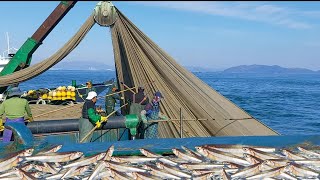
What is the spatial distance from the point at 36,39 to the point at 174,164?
8783 millimetres

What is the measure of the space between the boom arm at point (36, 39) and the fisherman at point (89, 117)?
13.9ft

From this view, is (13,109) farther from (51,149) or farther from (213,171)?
(213,171)

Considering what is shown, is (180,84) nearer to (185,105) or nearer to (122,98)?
(185,105)

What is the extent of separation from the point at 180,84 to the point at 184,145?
236 cm

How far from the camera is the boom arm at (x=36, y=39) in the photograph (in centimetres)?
1280

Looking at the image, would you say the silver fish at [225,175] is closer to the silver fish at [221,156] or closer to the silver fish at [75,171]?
the silver fish at [221,156]

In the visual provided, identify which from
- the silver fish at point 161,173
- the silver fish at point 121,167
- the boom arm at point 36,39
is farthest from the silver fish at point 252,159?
the boom arm at point 36,39

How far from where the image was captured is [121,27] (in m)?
10.7

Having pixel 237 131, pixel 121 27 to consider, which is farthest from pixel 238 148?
pixel 121 27

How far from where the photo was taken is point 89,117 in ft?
32.5

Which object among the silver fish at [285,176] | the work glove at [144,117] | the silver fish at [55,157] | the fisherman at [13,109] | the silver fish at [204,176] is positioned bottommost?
the silver fish at [285,176]

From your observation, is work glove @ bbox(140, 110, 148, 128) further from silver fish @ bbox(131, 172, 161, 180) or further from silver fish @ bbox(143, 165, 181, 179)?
silver fish @ bbox(131, 172, 161, 180)

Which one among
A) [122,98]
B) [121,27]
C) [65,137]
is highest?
[121,27]

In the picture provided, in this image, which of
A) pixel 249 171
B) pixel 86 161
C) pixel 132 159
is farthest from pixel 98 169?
pixel 249 171
